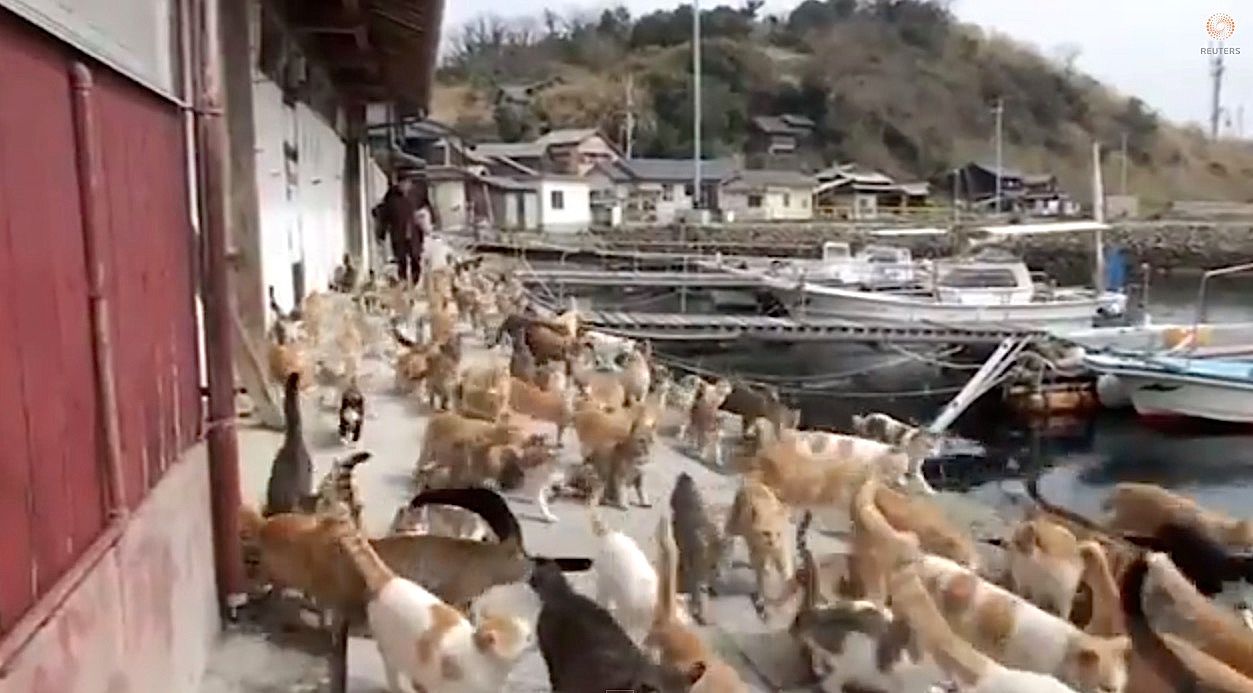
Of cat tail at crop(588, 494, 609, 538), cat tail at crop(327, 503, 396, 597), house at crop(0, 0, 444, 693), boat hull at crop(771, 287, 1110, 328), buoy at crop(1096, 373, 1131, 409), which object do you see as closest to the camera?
house at crop(0, 0, 444, 693)

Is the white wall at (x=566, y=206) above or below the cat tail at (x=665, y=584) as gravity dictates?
above

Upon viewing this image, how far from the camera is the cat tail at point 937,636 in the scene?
14.2ft

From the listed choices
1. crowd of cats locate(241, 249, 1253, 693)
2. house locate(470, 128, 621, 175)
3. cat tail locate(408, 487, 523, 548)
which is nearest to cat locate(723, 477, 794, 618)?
crowd of cats locate(241, 249, 1253, 693)

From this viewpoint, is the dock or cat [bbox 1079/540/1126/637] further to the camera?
the dock

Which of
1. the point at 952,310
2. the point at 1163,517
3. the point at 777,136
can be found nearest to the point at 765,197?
the point at 777,136

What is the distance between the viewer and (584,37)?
91.0 meters

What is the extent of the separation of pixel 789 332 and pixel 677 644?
52.9 ft

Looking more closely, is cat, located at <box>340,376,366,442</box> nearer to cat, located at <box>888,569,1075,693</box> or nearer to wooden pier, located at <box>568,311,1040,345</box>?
cat, located at <box>888,569,1075,693</box>

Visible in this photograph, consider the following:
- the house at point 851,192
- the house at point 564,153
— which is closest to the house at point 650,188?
the house at point 564,153

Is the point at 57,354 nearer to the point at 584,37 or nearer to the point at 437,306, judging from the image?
the point at 437,306

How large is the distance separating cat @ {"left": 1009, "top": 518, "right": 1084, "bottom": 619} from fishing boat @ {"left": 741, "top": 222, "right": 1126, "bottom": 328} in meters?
17.9

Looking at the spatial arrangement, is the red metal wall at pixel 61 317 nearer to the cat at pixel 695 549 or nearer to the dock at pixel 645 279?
the cat at pixel 695 549

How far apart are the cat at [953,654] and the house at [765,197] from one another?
5381 centimetres

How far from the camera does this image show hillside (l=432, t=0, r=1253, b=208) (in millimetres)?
76188
